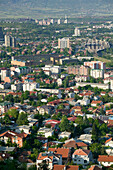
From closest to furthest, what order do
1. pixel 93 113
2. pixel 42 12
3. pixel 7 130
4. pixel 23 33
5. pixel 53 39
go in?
pixel 7 130 < pixel 93 113 < pixel 53 39 < pixel 23 33 < pixel 42 12

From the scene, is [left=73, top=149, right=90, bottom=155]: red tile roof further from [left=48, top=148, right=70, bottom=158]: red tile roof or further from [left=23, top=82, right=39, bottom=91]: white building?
[left=23, top=82, right=39, bottom=91]: white building

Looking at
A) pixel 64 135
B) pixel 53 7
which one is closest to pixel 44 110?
pixel 64 135

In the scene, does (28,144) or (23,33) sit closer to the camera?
(28,144)

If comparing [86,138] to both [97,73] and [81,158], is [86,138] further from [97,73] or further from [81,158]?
[97,73]

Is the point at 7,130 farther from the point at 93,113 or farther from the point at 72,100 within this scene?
the point at 72,100

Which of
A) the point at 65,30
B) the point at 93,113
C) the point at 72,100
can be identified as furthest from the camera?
the point at 65,30

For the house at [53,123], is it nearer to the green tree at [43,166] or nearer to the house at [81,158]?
the house at [81,158]

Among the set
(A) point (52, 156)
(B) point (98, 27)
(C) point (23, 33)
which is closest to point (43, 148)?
(A) point (52, 156)
